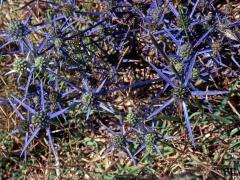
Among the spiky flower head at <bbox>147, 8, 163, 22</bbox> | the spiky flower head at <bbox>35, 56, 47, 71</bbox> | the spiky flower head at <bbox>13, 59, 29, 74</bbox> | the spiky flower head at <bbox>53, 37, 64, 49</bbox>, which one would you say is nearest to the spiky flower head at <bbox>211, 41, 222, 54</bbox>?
the spiky flower head at <bbox>147, 8, 163, 22</bbox>

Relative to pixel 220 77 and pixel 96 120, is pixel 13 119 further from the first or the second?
pixel 220 77

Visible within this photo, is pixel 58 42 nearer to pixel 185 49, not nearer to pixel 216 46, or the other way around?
pixel 185 49

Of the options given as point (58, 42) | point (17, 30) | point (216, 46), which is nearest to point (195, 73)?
point (216, 46)

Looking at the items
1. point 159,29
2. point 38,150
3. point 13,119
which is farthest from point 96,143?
point 159,29

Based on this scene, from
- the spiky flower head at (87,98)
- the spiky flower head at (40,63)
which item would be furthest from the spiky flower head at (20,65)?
the spiky flower head at (87,98)

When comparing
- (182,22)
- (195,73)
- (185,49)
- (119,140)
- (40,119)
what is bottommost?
(119,140)
